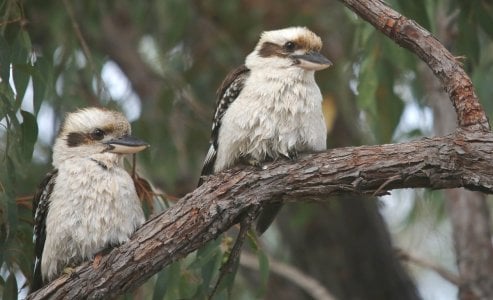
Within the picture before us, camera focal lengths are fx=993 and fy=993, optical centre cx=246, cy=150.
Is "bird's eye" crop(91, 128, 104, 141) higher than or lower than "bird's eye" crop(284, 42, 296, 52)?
lower

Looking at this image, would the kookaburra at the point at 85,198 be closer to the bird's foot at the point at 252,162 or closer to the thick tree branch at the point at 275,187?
the thick tree branch at the point at 275,187

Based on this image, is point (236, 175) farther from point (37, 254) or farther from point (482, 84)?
point (482, 84)

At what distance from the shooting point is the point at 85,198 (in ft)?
11.2

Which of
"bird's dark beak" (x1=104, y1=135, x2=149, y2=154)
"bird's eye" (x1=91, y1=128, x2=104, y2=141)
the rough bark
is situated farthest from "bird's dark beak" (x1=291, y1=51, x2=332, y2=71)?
the rough bark

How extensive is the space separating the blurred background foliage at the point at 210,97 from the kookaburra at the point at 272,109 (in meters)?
0.42

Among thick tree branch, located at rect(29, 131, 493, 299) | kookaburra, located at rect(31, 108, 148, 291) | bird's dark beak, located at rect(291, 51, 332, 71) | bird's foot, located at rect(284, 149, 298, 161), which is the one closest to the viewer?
thick tree branch, located at rect(29, 131, 493, 299)

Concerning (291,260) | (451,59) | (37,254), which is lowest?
(291,260)

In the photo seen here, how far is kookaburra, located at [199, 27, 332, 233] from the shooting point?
3.38 metres

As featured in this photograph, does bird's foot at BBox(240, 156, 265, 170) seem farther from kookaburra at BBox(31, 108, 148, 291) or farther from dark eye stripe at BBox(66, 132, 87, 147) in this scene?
dark eye stripe at BBox(66, 132, 87, 147)

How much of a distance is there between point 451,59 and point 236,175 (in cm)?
78

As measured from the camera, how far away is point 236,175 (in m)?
3.21

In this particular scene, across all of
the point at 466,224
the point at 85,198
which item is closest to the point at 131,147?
the point at 85,198

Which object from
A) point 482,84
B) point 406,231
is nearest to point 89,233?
point 482,84

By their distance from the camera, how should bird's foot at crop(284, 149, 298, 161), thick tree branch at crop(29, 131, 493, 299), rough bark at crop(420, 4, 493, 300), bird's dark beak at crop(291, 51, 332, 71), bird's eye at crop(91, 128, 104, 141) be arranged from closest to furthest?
thick tree branch at crop(29, 131, 493, 299)
bird's foot at crop(284, 149, 298, 161)
bird's dark beak at crop(291, 51, 332, 71)
bird's eye at crop(91, 128, 104, 141)
rough bark at crop(420, 4, 493, 300)
